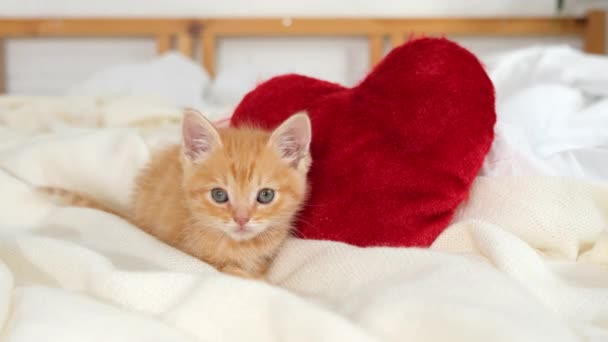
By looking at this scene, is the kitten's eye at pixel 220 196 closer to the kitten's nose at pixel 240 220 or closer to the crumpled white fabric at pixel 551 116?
the kitten's nose at pixel 240 220

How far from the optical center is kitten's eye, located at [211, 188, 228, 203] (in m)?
1.02

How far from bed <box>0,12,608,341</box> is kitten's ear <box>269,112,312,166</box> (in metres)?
0.18

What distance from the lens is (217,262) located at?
1014 mm

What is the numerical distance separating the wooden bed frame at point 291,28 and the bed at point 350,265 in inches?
50.0

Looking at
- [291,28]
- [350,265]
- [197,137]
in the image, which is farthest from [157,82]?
[350,265]

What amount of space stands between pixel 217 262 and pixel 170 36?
2.48 m

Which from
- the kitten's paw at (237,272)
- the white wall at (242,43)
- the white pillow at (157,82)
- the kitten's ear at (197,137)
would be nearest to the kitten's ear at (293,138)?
the kitten's ear at (197,137)

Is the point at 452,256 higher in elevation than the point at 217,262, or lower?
higher

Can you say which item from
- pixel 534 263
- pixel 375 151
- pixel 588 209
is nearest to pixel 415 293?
pixel 534 263

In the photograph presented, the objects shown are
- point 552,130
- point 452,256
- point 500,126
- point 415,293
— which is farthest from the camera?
point 552,130

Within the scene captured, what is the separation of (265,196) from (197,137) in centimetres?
18

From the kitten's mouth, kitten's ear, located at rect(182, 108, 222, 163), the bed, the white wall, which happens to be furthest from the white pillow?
the kitten's mouth

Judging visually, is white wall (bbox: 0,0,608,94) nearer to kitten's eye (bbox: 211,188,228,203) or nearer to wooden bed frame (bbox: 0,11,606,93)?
wooden bed frame (bbox: 0,11,606,93)

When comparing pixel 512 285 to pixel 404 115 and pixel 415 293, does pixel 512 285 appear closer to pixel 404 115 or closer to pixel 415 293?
pixel 415 293
